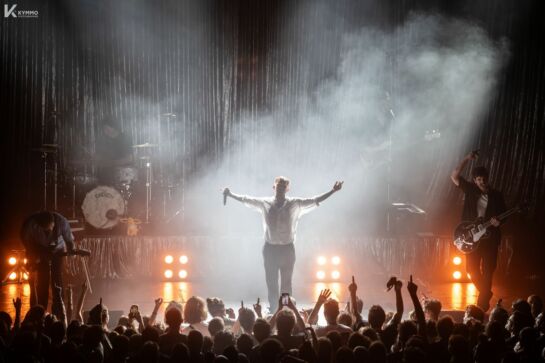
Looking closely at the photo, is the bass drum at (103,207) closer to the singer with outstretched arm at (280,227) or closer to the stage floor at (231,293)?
the stage floor at (231,293)

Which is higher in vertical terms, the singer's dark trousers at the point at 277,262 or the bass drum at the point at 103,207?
the bass drum at the point at 103,207

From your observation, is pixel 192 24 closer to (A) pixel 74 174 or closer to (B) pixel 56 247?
(A) pixel 74 174

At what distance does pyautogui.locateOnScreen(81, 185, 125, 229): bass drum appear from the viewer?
11445mm

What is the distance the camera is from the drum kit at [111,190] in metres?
11.5

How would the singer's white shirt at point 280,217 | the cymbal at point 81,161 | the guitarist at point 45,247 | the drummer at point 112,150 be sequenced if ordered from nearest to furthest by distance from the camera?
the singer's white shirt at point 280,217
the guitarist at point 45,247
the drummer at point 112,150
the cymbal at point 81,161

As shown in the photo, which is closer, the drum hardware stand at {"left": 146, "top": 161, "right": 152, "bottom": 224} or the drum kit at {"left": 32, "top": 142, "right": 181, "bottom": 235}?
the drum kit at {"left": 32, "top": 142, "right": 181, "bottom": 235}

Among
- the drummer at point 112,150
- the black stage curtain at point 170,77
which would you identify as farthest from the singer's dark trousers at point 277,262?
the black stage curtain at point 170,77

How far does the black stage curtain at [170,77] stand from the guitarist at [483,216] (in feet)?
19.5

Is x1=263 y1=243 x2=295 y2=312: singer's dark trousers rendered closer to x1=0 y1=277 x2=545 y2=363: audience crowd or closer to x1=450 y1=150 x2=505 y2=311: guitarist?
x1=0 y1=277 x2=545 y2=363: audience crowd

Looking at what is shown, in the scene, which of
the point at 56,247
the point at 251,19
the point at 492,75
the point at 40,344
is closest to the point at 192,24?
the point at 251,19

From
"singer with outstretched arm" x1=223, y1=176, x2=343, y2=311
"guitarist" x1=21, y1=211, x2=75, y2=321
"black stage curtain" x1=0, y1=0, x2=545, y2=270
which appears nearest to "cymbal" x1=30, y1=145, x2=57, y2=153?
"black stage curtain" x1=0, y1=0, x2=545, y2=270

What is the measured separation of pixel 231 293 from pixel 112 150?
519cm

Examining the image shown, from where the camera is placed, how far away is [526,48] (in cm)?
1260

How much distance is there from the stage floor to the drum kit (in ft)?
4.75
